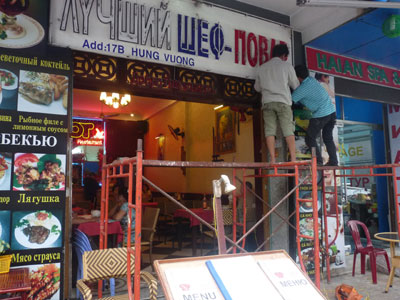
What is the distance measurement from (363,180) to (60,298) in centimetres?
745

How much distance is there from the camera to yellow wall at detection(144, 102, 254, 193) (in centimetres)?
771

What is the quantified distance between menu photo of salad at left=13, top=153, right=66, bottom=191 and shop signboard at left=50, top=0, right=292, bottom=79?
136 cm

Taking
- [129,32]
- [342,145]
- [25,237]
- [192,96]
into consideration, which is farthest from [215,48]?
[342,145]

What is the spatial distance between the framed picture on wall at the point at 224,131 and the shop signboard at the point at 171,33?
3007 millimetres

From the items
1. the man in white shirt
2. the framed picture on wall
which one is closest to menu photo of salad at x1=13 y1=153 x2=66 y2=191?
the man in white shirt

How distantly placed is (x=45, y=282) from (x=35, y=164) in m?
1.31

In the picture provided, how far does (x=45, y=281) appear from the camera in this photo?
11.3 ft

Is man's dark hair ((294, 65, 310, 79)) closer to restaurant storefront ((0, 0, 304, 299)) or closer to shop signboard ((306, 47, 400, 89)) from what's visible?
shop signboard ((306, 47, 400, 89))

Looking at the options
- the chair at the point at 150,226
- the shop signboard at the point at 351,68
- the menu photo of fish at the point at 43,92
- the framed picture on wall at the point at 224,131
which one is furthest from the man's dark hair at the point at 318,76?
the menu photo of fish at the point at 43,92

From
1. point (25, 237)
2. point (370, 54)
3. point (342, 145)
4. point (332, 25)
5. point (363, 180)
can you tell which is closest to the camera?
point (25, 237)

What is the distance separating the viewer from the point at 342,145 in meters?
7.31

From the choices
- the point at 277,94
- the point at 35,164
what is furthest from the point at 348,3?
the point at 35,164

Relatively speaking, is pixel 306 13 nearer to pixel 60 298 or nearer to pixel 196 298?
pixel 196 298

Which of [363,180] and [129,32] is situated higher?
[129,32]
